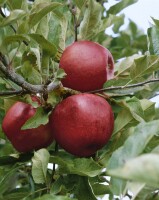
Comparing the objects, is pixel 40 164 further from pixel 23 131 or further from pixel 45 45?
pixel 45 45

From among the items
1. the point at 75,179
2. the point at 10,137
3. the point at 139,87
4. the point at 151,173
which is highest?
the point at 151,173

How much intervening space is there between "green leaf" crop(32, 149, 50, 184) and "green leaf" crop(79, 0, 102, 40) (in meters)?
0.43

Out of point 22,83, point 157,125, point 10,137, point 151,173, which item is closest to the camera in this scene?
point 151,173

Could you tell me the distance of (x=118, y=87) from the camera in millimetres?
1266

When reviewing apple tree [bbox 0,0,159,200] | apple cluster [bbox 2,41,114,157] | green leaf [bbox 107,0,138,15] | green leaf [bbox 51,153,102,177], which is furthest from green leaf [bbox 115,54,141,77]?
green leaf [bbox 107,0,138,15]

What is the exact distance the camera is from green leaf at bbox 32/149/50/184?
3.75ft

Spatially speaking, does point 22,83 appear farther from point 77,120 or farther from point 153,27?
point 153,27

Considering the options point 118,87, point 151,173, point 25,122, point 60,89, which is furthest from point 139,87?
point 151,173

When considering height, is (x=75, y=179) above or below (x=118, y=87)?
below

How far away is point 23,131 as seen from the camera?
1.27 meters

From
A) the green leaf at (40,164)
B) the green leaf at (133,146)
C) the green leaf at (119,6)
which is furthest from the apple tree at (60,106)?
the green leaf at (119,6)

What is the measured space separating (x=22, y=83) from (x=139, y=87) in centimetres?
35

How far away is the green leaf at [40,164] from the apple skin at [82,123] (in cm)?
8

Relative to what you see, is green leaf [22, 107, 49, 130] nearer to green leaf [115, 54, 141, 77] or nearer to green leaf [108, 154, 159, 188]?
green leaf [115, 54, 141, 77]
